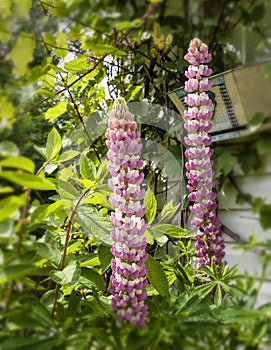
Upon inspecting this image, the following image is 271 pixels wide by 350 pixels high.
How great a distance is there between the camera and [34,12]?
83cm

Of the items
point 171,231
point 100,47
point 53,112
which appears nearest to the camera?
point 100,47

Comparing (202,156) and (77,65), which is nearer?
(202,156)

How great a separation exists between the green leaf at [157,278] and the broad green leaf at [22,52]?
21.5 inches

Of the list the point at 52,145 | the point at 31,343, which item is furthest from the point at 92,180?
the point at 31,343

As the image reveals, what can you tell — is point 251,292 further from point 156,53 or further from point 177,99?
point 177,99

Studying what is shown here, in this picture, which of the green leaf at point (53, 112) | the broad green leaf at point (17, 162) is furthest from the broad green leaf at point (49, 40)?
the broad green leaf at point (17, 162)

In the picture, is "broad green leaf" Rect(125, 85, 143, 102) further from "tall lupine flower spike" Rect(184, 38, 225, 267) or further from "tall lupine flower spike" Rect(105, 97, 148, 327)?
"tall lupine flower spike" Rect(105, 97, 148, 327)

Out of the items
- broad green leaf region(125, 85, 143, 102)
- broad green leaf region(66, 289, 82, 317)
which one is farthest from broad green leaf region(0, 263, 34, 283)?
broad green leaf region(125, 85, 143, 102)

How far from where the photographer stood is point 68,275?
97 centimetres

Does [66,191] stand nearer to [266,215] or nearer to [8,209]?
[8,209]

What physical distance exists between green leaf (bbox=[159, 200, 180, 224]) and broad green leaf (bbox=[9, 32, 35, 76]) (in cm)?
63

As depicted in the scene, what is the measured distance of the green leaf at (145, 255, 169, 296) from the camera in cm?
105

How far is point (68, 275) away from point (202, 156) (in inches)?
15.4

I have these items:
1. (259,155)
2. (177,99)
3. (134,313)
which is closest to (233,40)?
(259,155)
